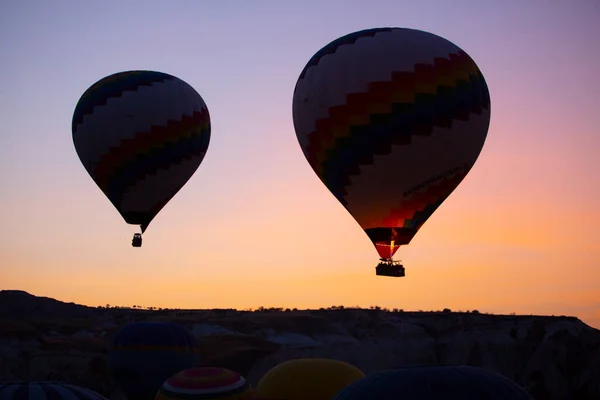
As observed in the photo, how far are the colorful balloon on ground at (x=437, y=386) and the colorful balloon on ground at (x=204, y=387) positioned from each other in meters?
11.2

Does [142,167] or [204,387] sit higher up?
[142,167]

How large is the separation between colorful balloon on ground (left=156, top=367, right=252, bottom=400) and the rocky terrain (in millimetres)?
16596

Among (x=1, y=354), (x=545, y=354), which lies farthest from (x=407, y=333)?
(x=1, y=354)

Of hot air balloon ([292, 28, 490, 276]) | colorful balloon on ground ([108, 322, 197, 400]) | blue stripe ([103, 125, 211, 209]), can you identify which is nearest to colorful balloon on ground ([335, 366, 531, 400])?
hot air balloon ([292, 28, 490, 276])

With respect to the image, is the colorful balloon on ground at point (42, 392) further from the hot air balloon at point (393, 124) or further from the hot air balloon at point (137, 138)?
the hot air balloon at point (137, 138)

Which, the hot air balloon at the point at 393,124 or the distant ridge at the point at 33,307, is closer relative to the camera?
the hot air balloon at the point at 393,124

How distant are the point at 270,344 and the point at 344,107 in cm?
2498

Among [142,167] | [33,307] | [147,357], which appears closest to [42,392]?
[147,357]

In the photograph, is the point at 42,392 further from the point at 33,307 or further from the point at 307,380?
the point at 33,307

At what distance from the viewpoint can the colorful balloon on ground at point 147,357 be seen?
29.7 metres

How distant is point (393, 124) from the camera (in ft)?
80.3

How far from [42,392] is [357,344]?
34.1m

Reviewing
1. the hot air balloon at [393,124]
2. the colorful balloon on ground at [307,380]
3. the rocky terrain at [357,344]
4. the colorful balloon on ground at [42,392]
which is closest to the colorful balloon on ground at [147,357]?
the rocky terrain at [357,344]

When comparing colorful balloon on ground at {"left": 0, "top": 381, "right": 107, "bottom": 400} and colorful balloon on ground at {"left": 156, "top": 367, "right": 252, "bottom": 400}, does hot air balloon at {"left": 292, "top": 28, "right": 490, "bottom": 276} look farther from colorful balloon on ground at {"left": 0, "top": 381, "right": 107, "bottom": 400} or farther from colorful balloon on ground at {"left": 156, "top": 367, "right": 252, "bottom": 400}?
colorful balloon on ground at {"left": 0, "top": 381, "right": 107, "bottom": 400}
